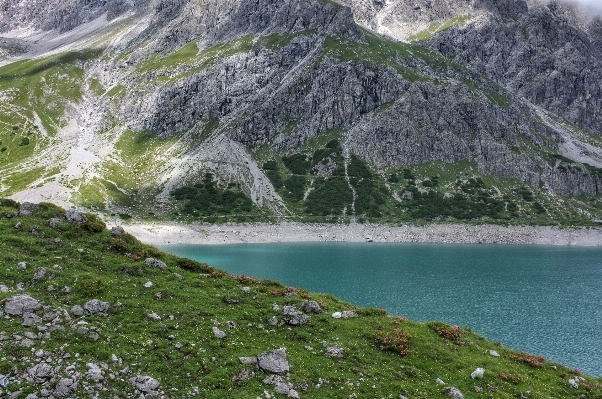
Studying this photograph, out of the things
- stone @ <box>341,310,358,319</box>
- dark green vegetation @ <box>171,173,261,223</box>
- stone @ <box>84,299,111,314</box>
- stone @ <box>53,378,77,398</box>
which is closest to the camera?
stone @ <box>53,378,77,398</box>

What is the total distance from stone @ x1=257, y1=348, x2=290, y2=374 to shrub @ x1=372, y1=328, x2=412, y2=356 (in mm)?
5825

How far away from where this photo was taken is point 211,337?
19.3 meters

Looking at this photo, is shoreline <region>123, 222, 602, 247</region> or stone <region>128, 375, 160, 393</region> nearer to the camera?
stone <region>128, 375, 160, 393</region>

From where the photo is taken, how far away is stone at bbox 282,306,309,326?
22281 millimetres

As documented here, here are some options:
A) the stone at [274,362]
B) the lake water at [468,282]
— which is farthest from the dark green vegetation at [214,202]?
the stone at [274,362]

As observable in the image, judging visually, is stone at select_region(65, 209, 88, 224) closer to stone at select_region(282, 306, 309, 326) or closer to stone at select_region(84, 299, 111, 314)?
stone at select_region(84, 299, 111, 314)

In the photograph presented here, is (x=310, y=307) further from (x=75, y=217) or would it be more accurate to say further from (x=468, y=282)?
(x=468, y=282)

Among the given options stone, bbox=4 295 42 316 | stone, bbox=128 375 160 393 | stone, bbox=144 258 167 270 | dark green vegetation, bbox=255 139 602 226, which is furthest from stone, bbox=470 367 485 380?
dark green vegetation, bbox=255 139 602 226

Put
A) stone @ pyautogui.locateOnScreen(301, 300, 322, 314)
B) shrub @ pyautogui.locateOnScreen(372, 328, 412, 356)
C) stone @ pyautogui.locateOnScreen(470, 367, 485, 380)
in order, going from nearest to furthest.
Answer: stone @ pyautogui.locateOnScreen(470, 367, 485, 380)
shrub @ pyautogui.locateOnScreen(372, 328, 412, 356)
stone @ pyautogui.locateOnScreen(301, 300, 322, 314)

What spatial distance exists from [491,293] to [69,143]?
183325 mm

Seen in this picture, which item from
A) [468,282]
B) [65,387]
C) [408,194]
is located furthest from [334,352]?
[408,194]

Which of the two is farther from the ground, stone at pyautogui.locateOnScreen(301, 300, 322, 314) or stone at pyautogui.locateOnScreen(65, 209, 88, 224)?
stone at pyautogui.locateOnScreen(65, 209, 88, 224)

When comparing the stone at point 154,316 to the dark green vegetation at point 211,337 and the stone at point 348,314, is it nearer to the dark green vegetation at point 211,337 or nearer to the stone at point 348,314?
the dark green vegetation at point 211,337

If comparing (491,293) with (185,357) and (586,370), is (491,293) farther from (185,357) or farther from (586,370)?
(185,357)
